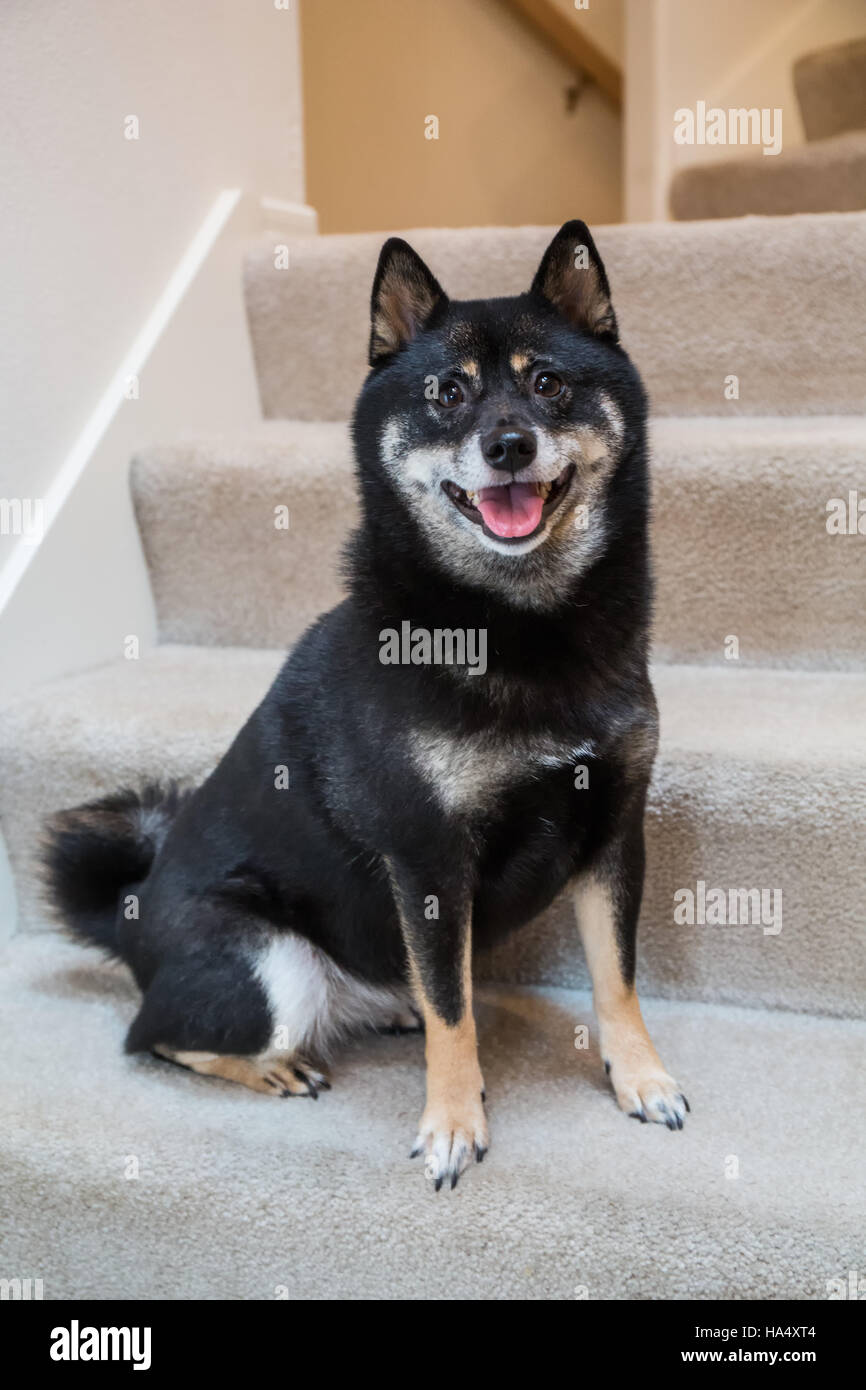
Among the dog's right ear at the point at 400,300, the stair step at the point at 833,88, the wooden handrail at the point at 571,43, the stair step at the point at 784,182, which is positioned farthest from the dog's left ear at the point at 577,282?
the wooden handrail at the point at 571,43

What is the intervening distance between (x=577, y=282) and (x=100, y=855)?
0.79m

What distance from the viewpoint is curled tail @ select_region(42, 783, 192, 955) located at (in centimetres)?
124

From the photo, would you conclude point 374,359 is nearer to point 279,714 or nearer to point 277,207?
point 279,714

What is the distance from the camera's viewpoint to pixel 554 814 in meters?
1.03

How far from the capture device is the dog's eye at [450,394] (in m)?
1.03

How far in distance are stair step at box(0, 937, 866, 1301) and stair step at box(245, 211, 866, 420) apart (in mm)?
982

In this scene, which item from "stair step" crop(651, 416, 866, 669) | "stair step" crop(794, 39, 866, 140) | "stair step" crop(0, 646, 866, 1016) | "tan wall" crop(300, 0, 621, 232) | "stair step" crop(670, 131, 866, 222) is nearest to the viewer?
"stair step" crop(0, 646, 866, 1016)

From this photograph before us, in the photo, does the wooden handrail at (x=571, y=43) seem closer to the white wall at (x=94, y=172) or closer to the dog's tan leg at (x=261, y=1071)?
the white wall at (x=94, y=172)

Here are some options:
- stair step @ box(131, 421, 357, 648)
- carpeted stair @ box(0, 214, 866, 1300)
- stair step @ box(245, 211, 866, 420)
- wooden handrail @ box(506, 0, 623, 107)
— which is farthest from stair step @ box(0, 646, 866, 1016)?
wooden handrail @ box(506, 0, 623, 107)

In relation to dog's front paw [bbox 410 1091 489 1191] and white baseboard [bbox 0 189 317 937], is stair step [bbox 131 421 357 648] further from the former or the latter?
dog's front paw [bbox 410 1091 489 1191]

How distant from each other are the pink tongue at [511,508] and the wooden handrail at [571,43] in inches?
133

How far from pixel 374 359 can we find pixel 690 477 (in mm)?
535

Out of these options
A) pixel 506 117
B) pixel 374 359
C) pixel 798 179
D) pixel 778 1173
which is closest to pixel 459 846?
pixel 778 1173

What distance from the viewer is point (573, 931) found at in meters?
1.30
